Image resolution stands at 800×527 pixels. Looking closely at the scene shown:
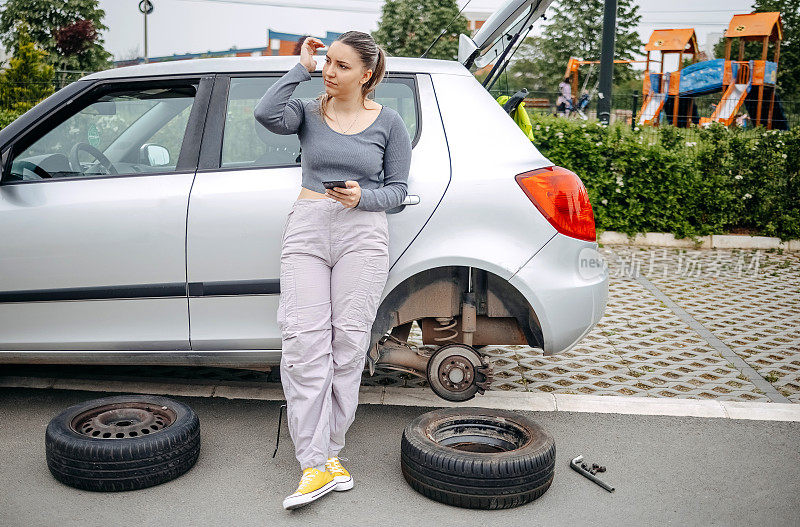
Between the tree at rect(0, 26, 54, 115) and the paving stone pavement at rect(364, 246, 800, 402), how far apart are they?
962cm

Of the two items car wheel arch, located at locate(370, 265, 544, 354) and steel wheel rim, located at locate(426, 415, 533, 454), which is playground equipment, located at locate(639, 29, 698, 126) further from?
steel wheel rim, located at locate(426, 415, 533, 454)

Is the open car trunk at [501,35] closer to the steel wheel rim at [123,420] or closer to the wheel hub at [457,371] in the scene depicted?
the wheel hub at [457,371]

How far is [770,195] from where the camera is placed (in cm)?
915

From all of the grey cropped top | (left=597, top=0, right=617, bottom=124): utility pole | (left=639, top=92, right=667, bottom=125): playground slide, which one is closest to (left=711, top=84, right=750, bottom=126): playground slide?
(left=639, top=92, right=667, bottom=125): playground slide

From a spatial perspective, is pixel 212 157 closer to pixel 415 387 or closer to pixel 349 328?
pixel 349 328

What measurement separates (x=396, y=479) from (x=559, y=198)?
4.89 feet

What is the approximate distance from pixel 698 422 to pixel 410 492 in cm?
170

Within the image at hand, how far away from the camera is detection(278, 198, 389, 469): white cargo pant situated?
3260 mm

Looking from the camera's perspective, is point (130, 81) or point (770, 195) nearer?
point (130, 81)

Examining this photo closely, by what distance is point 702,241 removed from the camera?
9.28 metres

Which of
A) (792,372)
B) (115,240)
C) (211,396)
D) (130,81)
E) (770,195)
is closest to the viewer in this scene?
(115,240)

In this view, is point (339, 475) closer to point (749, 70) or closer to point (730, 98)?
point (730, 98)

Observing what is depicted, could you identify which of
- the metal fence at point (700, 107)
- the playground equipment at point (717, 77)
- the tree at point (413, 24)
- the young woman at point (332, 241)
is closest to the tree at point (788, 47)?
the metal fence at point (700, 107)

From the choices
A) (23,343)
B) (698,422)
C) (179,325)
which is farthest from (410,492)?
(23,343)
